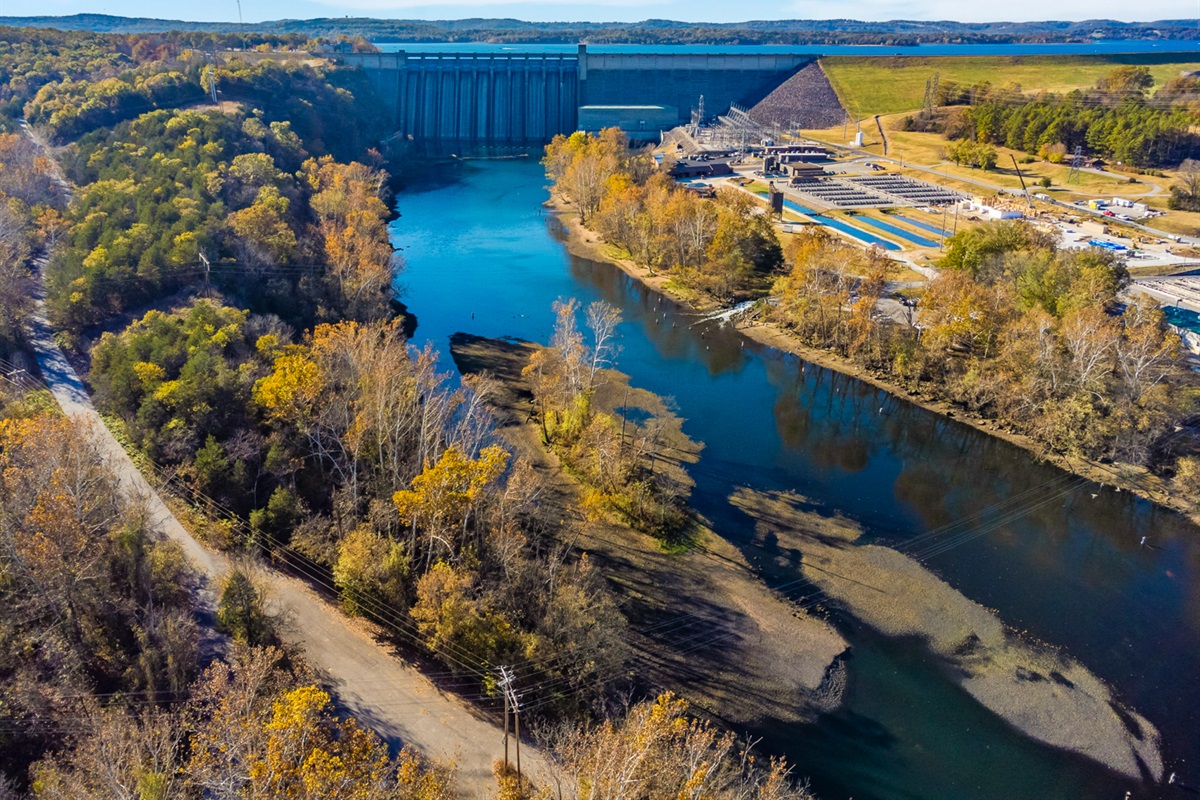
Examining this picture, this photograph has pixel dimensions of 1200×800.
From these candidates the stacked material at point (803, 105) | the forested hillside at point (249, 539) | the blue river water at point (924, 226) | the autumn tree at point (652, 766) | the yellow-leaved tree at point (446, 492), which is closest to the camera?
the autumn tree at point (652, 766)

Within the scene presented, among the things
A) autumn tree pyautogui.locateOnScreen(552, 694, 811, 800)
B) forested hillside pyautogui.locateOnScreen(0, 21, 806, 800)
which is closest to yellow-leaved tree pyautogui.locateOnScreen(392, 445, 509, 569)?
forested hillside pyautogui.locateOnScreen(0, 21, 806, 800)

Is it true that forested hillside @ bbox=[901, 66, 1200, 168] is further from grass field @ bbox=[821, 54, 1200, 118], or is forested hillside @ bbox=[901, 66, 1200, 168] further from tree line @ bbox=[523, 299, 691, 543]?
tree line @ bbox=[523, 299, 691, 543]

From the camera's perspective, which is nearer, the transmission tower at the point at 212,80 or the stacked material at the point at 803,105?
the transmission tower at the point at 212,80

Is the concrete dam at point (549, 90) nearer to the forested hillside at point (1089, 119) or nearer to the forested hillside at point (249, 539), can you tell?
the forested hillside at point (1089, 119)

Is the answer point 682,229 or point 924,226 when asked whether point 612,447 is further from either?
point 924,226

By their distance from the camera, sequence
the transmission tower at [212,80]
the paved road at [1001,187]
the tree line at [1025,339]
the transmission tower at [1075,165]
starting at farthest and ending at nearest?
the transmission tower at [1075,165] < the transmission tower at [212,80] < the paved road at [1001,187] < the tree line at [1025,339]

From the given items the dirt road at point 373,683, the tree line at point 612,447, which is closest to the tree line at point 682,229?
the tree line at point 612,447

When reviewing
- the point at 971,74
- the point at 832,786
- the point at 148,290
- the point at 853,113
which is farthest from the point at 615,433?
the point at 971,74
